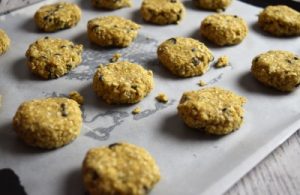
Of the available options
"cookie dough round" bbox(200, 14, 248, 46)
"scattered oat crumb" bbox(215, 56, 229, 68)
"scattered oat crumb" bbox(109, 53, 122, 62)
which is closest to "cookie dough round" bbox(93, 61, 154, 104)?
"scattered oat crumb" bbox(109, 53, 122, 62)

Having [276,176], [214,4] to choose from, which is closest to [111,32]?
[214,4]

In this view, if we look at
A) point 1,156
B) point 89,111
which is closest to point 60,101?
point 89,111

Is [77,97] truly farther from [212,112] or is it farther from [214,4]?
[214,4]

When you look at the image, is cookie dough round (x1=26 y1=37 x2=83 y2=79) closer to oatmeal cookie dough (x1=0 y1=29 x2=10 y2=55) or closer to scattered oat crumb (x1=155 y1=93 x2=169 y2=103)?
oatmeal cookie dough (x1=0 y1=29 x2=10 y2=55)

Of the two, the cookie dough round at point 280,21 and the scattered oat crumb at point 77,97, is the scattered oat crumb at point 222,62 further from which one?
the scattered oat crumb at point 77,97

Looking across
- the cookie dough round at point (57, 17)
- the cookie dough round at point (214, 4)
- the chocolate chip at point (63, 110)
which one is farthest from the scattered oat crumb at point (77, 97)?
the cookie dough round at point (214, 4)

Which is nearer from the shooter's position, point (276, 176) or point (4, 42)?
point (276, 176)
